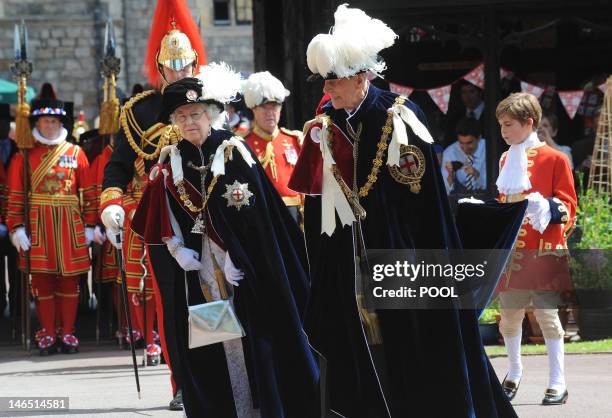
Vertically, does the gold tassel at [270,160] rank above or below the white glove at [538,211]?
above

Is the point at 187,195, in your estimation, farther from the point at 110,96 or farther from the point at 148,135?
the point at 110,96

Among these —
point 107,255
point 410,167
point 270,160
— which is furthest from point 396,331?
point 107,255

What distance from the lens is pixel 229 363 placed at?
7195 millimetres

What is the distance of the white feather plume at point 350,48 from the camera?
6.36 m

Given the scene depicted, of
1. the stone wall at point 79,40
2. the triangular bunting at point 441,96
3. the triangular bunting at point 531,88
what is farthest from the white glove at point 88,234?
the stone wall at point 79,40

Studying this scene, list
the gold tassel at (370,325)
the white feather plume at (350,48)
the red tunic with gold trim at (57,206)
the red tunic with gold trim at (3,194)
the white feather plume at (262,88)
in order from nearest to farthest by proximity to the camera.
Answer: the white feather plume at (350,48), the gold tassel at (370,325), the white feather plume at (262,88), the red tunic with gold trim at (57,206), the red tunic with gold trim at (3,194)

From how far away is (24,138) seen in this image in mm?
11531

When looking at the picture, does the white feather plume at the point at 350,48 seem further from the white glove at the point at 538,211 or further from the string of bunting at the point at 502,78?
the string of bunting at the point at 502,78

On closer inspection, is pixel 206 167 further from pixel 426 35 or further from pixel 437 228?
pixel 426 35

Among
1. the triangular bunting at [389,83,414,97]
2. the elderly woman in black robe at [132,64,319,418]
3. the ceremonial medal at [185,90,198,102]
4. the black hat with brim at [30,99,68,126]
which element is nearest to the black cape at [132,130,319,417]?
the elderly woman in black robe at [132,64,319,418]

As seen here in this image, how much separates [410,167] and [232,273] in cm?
119

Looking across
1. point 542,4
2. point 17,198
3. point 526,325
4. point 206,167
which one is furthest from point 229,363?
point 542,4

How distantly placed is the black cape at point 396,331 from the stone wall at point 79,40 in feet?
92.5

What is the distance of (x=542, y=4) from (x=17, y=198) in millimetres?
4766
